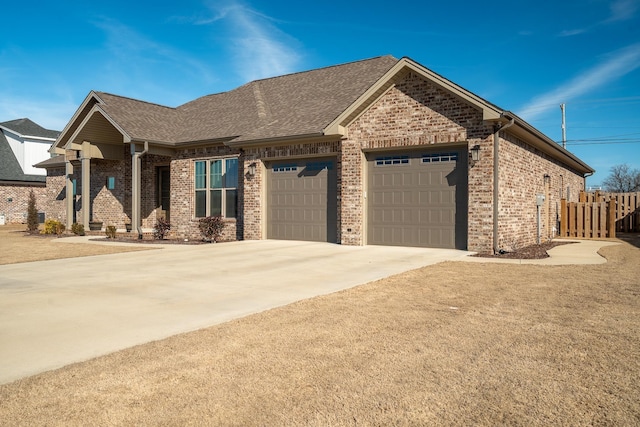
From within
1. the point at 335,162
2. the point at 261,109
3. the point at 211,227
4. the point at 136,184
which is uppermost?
the point at 261,109

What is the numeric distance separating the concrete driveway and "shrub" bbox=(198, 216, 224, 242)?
156 inches

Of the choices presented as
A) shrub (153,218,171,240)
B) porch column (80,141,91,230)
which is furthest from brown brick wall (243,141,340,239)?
porch column (80,141,91,230)

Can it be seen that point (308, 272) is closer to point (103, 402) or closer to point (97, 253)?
point (103, 402)

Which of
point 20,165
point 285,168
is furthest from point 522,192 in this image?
point 20,165

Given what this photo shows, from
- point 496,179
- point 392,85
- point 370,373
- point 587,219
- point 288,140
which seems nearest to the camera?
point 370,373

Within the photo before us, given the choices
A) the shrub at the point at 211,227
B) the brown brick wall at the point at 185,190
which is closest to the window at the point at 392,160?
the shrub at the point at 211,227

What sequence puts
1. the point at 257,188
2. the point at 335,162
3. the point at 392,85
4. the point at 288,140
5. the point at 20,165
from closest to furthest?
the point at 392,85, the point at 335,162, the point at 288,140, the point at 257,188, the point at 20,165

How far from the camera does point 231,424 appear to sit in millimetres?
2961

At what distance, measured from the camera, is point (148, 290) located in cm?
752

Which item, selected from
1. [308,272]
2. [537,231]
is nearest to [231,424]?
[308,272]

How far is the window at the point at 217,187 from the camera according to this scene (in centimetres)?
1817

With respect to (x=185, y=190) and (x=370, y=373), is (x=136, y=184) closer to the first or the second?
(x=185, y=190)

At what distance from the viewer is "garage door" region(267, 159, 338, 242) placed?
15.7 metres

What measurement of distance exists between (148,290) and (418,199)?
8.58m
